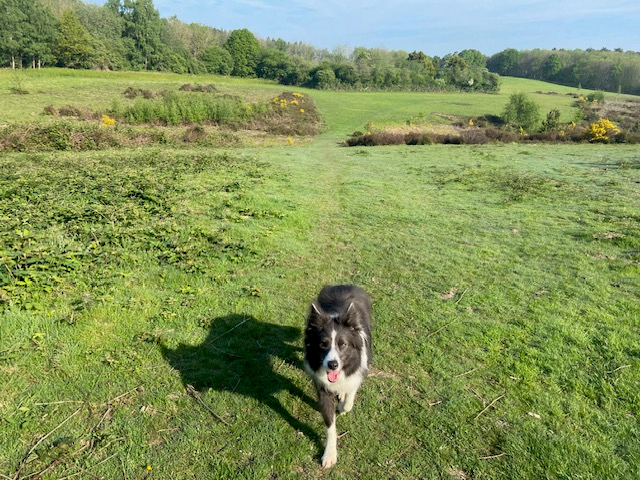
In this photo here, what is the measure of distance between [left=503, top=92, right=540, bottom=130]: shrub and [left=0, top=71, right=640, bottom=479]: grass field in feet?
130

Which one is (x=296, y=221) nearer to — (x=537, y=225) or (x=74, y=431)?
(x=537, y=225)

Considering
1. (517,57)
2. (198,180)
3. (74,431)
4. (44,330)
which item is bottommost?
(74,431)

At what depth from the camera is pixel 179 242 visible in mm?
8977

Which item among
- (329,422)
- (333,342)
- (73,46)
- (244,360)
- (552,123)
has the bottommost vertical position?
(244,360)

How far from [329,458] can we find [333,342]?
126 cm

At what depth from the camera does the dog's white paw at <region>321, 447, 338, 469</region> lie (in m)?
4.02

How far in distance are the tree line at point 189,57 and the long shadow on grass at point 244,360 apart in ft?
272

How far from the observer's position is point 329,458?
4.04 metres

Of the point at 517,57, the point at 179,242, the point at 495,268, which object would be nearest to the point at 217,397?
the point at 179,242

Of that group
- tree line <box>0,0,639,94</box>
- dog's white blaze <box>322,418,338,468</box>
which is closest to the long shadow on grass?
dog's white blaze <box>322,418,338,468</box>

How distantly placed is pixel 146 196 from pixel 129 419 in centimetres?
894

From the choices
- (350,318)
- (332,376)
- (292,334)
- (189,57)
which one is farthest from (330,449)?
(189,57)

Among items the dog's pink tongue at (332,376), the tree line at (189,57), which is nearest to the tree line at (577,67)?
the tree line at (189,57)

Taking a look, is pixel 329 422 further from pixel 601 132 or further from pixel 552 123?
pixel 552 123
